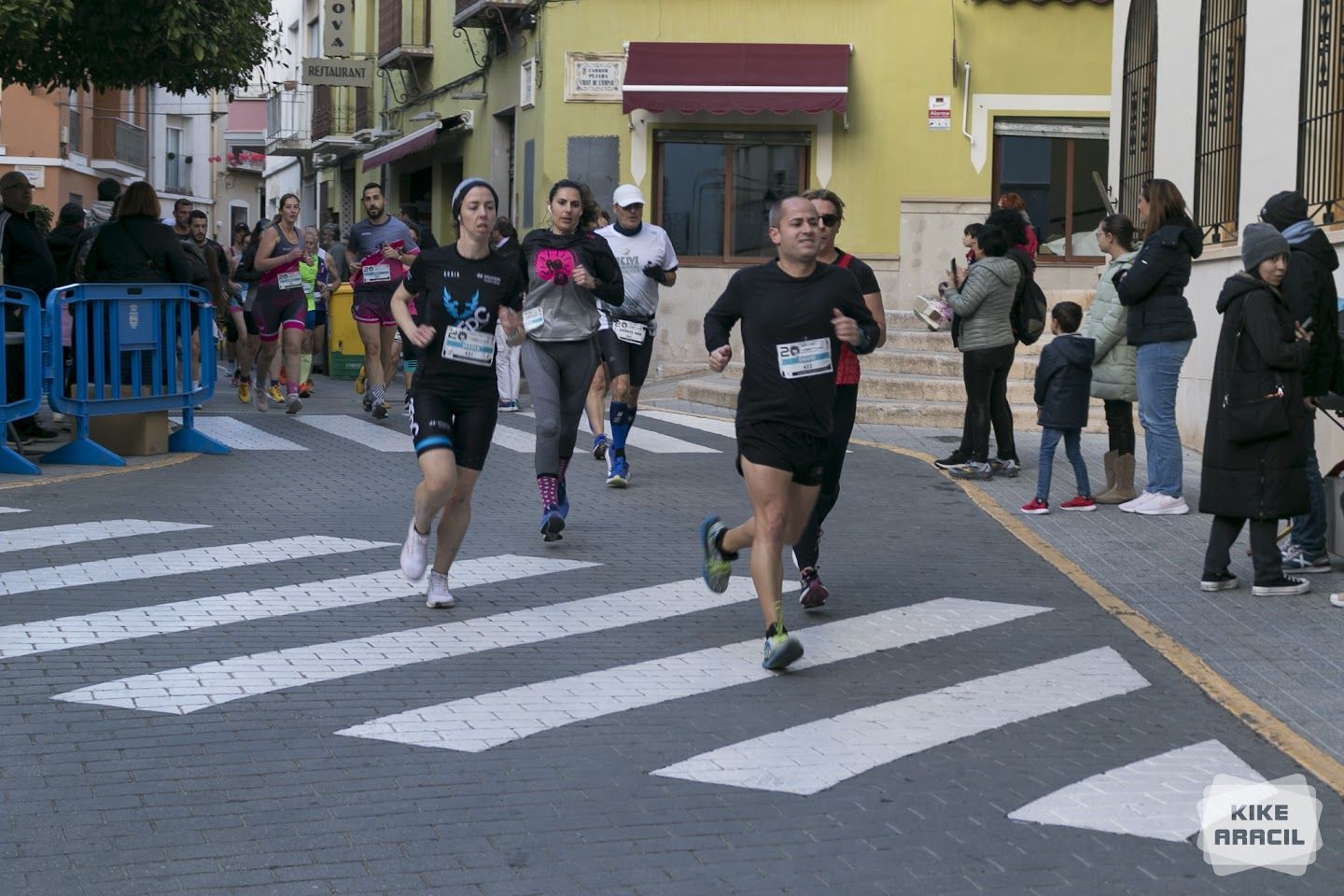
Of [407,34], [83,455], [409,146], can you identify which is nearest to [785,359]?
[83,455]

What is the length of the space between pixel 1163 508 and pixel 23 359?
7.57 metres

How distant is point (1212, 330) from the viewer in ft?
48.5

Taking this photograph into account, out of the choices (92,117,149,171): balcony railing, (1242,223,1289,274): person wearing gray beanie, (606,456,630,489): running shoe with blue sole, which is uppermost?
(92,117,149,171): balcony railing

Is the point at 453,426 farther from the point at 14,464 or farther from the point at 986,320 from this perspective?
the point at 986,320

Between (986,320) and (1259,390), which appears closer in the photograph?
(1259,390)

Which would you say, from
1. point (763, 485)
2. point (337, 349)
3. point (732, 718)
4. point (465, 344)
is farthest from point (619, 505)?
point (337, 349)

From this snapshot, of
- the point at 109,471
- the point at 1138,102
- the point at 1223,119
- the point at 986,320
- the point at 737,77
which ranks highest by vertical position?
the point at 737,77

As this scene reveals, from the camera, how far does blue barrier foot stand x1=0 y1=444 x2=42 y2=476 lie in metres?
12.2

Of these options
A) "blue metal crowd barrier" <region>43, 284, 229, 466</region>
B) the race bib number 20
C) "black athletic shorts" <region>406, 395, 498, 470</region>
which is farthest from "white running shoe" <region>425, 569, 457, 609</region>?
"blue metal crowd barrier" <region>43, 284, 229, 466</region>

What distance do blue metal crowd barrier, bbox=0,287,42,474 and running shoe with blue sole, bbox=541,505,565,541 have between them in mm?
4174

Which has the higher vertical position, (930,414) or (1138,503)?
(930,414)

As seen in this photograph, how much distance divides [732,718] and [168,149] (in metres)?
58.5

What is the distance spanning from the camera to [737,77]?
A: 73.7 ft

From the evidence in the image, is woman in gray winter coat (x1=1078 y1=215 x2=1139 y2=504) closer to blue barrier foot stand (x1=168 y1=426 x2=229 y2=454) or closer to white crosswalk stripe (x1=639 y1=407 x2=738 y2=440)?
white crosswalk stripe (x1=639 y1=407 x2=738 y2=440)
